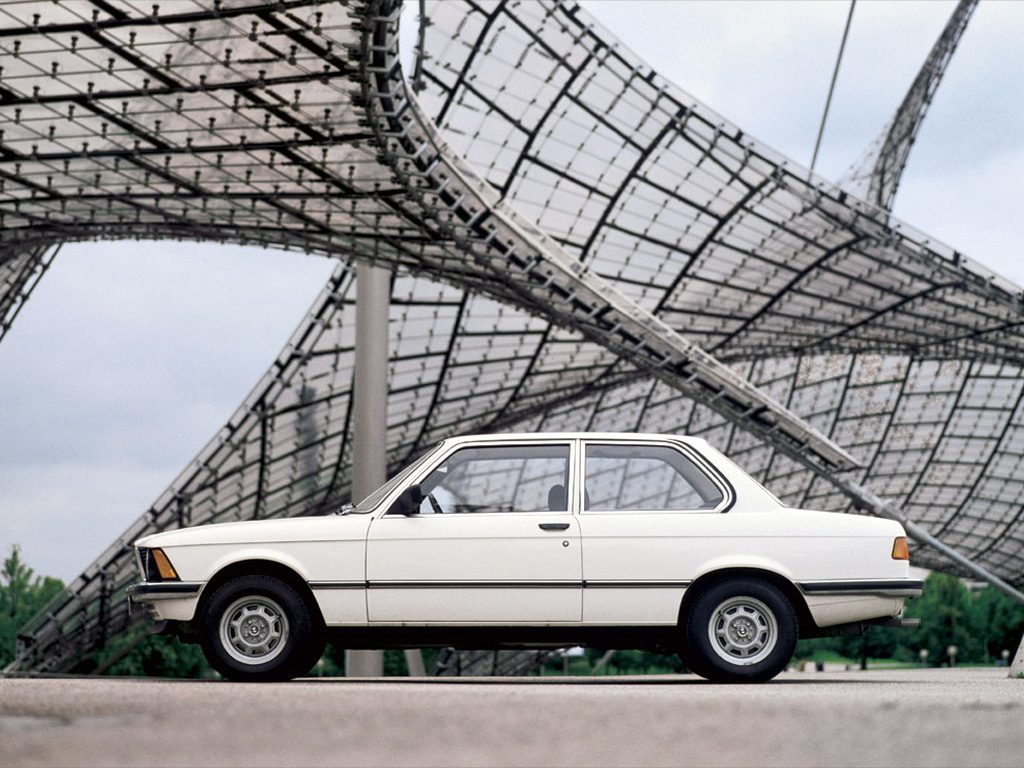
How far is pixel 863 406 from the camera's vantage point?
2502 inches

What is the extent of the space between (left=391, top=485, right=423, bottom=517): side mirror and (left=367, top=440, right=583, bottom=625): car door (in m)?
0.04

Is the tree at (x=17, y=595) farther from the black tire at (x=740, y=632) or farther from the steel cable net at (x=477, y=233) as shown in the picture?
the black tire at (x=740, y=632)

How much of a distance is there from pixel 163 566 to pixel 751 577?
3.89m

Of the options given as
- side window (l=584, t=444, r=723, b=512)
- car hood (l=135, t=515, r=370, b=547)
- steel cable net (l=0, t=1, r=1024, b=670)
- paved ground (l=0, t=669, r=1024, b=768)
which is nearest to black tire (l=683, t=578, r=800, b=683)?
side window (l=584, t=444, r=723, b=512)

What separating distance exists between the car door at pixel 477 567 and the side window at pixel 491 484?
0.07 metres

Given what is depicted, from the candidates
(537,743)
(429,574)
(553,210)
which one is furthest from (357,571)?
(553,210)

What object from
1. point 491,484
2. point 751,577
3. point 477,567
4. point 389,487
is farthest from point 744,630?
point 389,487

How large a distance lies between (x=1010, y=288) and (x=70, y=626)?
118 feet

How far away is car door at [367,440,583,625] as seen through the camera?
8.66 metres

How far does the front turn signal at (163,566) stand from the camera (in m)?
8.95

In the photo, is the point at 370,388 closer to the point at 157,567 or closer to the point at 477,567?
the point at 157,567

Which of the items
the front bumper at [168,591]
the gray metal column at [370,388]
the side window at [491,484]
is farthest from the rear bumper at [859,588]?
the gray metal column at [370,388]

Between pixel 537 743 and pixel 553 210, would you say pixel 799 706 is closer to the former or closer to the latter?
pixel 537 743

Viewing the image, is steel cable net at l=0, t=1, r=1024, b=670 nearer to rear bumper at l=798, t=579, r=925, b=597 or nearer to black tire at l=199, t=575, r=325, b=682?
black tire at l=199, t=575, r=325, b=682
